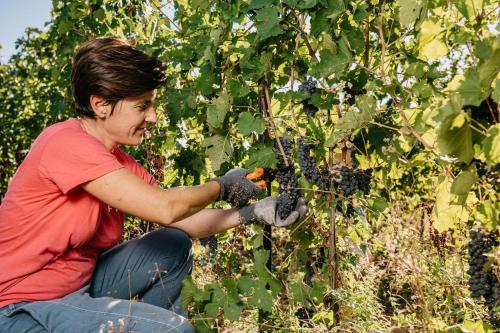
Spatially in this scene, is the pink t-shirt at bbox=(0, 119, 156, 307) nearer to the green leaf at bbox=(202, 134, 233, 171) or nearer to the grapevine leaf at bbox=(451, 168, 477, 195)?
the green leaf at bbox=(202, 134, 233, 171)

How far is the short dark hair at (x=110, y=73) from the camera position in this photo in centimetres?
256

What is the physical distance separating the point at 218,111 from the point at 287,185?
50 cm

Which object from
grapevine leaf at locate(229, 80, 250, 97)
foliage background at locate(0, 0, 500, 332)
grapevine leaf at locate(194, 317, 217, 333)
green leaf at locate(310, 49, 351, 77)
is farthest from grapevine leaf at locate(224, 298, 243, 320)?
green leaf at locate(310, 49, 351, 77)

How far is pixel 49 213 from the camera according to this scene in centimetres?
246

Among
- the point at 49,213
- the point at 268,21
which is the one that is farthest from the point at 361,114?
the point at 49,213

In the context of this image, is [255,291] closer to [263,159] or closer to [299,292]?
[299,292]

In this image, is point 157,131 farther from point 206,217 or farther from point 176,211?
point 176,211

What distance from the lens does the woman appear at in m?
2.36

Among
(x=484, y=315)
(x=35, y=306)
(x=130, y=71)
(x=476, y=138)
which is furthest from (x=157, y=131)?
(x=476, y=138)

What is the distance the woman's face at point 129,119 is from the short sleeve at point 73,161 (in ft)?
0.69

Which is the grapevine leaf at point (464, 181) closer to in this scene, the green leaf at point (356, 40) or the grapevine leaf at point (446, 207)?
the grapevine leaf at point (446, 207)

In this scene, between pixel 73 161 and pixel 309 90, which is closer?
pixel 73 161

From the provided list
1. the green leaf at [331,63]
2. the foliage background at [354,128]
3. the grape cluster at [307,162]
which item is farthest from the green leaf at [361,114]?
the grape cluster at [307,162]

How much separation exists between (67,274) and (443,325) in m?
1.58
